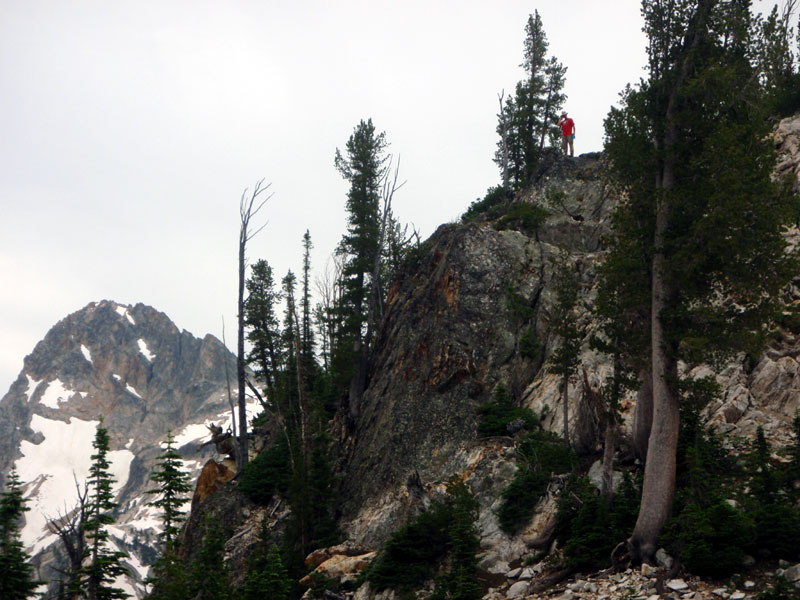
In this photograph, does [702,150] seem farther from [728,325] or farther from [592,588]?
[592,588]

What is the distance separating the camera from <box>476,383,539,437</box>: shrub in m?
19.5

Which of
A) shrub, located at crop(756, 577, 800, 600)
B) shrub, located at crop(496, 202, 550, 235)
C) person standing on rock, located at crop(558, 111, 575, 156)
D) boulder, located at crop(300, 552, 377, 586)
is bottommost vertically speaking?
boulder, located at crop(300, 552, 377, 586)

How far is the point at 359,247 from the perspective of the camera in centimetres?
3328

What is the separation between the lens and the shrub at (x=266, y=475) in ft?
88.1

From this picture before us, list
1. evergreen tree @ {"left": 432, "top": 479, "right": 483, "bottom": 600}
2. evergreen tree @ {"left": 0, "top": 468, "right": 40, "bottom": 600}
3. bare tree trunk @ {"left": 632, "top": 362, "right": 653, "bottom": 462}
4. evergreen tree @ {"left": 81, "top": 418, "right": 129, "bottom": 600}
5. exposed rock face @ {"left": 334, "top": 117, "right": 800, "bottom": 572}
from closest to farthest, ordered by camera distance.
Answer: evergreen tree @ {"left": 432, "top": 479, "right": 483, "bottom": 600} → bare tree trunk @ {"left": 632, "top": 362, "right": 653, "bottom": 462} → exposed rock face @ {"left": 334, "top": 117, "right": 800, "bottom": 572} → evergreen tree @ {"left": 0, "top": 468, "right": 40, "bottom": 600} → evergreen tree @ {"left": 81, "top": 418, "right": 129, "bottom": 600}

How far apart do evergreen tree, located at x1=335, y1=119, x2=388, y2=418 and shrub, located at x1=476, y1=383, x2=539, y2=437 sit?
27.1ft

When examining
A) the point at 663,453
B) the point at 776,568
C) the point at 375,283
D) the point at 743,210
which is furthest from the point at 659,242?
the point at 375,283

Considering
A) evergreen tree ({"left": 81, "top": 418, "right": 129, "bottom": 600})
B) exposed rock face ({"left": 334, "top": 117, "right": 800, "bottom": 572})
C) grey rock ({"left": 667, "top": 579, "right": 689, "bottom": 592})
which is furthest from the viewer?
evergreen tree ({"left": 81, "top": 418, "right": 129, "bottom": 600})

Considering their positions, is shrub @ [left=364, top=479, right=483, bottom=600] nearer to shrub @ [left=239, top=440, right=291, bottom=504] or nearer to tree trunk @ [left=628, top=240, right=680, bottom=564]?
tree trunk @ [left=628, top=240, right=680, bottom=564]

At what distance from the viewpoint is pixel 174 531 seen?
21.6m

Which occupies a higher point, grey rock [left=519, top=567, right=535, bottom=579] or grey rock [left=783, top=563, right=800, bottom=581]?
grey rock [left=783, top=563, right=800, bottom=581]

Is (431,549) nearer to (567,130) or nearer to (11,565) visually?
(11,565)

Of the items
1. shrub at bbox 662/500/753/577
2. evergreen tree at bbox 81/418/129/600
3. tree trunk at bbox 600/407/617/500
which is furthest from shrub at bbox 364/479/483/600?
evergreen tree at bbox 81/418/129/600

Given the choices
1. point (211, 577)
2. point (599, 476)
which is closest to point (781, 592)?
point (599, 476)
